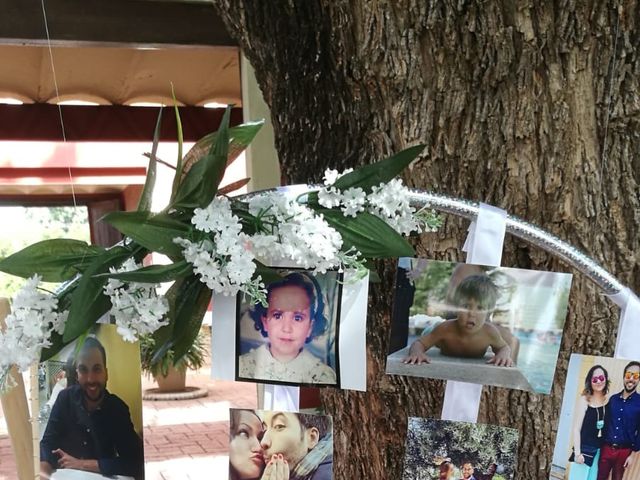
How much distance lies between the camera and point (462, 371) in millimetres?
845

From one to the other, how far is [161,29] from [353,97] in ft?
7.47

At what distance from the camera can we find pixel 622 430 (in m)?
0.83

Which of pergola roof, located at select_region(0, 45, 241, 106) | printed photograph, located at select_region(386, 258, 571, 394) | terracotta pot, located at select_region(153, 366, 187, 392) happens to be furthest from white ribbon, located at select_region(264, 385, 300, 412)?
terracotta pot, located at select_region(153, 366, 187, 392)

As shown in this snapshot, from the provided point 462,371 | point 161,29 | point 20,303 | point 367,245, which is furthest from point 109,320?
point 161,29

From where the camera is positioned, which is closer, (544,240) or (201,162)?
(201,162)

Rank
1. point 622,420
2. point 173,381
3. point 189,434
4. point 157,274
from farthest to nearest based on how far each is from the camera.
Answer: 1. point 173,381
2. point 189,434
3. point 622,420
4. point 157,274

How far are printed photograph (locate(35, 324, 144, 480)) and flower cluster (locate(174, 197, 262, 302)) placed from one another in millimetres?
162

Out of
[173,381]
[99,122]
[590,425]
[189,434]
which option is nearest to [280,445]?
[590,425]

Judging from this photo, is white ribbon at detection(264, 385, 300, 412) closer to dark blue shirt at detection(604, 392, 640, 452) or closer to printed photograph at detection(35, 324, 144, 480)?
printed photograph at detection(35, 324, 144, 480)

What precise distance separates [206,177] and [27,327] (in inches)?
9.7

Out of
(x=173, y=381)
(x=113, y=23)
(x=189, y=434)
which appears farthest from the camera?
(x=173, y=381)

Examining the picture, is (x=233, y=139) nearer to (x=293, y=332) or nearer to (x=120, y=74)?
(x=293, y=332)

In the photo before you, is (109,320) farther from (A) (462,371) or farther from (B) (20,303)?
(A) (462,371)

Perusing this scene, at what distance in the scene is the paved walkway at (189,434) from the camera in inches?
136
